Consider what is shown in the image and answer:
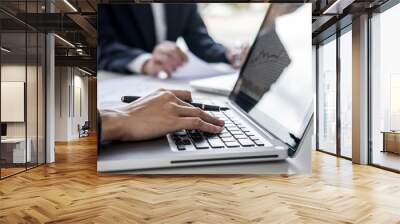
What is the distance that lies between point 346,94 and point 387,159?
2.01 metres

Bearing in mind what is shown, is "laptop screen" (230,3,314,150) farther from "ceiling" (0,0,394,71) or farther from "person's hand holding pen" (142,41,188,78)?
"ceiling" (0,0,394,71)

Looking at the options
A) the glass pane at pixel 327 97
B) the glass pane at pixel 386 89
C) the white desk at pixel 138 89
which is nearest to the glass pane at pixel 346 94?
the glass pane at pixel 327 97

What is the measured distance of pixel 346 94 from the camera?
28.0ft

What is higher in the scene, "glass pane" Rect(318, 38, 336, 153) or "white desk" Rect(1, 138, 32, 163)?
"glass pane" Rect(318, 38, 336, 153)

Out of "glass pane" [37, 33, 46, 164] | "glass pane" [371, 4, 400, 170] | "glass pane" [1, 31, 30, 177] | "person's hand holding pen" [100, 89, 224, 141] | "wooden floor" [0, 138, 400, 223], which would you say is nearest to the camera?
"wooden floor" [0, 138, 400, 223]

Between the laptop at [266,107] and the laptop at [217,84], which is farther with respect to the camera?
the laptop at [217,84]

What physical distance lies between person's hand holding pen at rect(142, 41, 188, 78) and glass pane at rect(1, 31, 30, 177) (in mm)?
2622

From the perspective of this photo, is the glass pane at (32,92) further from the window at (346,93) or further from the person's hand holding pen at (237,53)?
the window at (346,93)

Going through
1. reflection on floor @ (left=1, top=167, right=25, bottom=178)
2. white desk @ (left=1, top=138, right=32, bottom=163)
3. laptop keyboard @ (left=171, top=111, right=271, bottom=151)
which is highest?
laptop keyboard @ (left=171, top=111, right=271, bottom=151)

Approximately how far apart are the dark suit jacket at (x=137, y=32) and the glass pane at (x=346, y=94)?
443 cm

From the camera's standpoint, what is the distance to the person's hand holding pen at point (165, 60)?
4863 millimetres

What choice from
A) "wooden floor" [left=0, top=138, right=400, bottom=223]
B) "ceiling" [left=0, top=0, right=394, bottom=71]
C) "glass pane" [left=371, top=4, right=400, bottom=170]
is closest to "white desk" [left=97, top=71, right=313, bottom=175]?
"wooden floor" [left=0, top=138, right=400, bottom=223]

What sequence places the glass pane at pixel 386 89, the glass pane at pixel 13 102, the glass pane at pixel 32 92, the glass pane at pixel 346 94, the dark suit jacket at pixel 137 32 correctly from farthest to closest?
the glass pane at pixel 346 94 < the glass pane at pixel 32 92 < the glass pane at pixel 386 89 < the glass pane at pixel 13 102 < the dark suit jacket at pixel 137 32

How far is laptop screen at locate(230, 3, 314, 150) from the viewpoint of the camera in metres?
4.87
